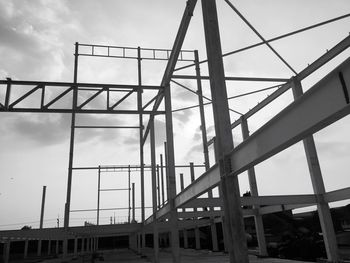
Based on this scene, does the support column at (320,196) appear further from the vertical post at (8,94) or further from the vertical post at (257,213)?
the vertical post at (8,94)

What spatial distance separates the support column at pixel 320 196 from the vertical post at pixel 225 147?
205 inches

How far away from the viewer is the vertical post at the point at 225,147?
18.8 ft

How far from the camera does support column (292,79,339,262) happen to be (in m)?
10.5

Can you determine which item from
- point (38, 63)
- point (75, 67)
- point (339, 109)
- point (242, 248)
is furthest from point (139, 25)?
point (75, 67)

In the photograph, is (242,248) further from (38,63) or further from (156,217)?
(38,63)

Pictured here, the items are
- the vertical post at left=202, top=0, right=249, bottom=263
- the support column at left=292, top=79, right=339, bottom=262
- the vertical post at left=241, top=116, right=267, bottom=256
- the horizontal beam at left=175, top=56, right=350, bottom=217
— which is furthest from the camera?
the vertical post at left=241, top=116, right=267, bottom=256

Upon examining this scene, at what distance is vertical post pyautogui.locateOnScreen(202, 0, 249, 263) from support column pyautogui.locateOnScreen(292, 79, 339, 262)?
520 centimetres

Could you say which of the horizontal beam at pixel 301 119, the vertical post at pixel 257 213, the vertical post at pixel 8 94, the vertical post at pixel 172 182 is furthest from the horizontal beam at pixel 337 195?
the vertical post at pixel 8 94

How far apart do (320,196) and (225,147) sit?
22.3 ft

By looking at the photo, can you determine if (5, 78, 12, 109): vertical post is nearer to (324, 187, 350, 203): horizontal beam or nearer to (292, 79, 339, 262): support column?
(292, 79, 339, 262): support column

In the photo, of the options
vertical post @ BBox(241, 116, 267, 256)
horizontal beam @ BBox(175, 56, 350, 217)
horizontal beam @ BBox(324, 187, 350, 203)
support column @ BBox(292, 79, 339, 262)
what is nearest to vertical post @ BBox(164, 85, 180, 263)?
vertical post @ BBox(241, 116, 267, 256)

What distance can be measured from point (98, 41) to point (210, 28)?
14.1 m

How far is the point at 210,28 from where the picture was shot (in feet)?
22.3

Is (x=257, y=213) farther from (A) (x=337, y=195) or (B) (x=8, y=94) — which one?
(B) (x=8, y=94)
